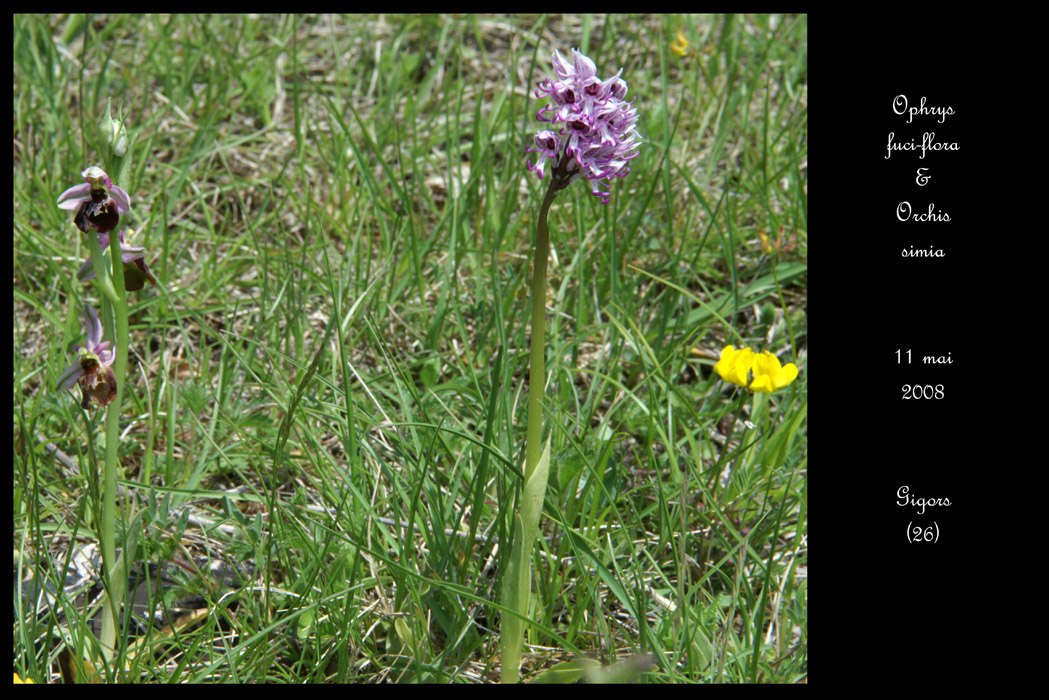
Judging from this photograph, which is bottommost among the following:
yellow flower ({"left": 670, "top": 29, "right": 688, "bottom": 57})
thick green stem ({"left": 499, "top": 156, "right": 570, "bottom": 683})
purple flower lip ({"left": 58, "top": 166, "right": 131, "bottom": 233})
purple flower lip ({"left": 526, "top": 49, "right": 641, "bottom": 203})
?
thick green stem ({"left": 499, "top": 156, "right": 570, "bottom": 683})

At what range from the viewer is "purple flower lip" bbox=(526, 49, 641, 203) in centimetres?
167

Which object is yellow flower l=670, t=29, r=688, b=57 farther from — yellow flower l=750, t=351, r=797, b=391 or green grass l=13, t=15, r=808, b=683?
yellow flower l=750, t=351, r=797, b=391

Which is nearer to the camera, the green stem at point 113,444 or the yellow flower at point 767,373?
the green stem at point 113,444

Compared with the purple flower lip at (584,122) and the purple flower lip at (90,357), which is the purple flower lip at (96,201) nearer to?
the purple flower lip at (90,357)

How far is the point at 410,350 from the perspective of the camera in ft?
10.1

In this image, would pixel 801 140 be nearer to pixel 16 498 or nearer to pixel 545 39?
pixel 545 39

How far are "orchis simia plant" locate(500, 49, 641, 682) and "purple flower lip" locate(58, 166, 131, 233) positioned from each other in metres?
0.92

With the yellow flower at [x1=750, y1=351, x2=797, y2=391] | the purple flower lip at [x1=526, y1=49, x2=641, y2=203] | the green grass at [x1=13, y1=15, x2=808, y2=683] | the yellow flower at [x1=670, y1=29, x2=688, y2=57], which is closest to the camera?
the purple flower lip at [x1=526, y1=49, x2=641, y2=203]

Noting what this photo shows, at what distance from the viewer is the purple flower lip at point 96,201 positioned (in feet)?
5.76

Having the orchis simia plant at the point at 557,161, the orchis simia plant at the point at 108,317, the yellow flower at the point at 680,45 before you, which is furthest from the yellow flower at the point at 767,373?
the yellow flower at the point at 680,45

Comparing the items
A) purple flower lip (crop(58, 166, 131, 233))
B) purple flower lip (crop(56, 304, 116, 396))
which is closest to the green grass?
purple flower lip (crop(56, 304, 116, 396))

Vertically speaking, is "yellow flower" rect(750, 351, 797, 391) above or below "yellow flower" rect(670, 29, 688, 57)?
below

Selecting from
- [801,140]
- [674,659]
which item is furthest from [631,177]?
[674,659]

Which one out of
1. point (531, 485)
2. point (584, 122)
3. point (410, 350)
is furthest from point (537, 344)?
point (410, 350)
